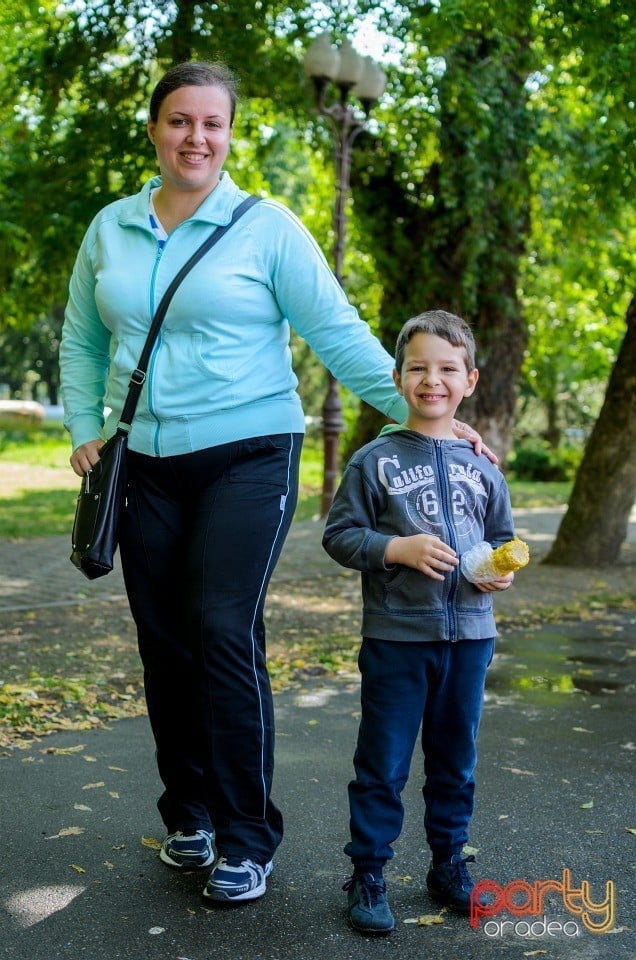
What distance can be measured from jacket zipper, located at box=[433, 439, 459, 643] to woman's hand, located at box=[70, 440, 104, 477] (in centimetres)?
99

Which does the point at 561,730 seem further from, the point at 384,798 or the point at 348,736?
the point at 384,798

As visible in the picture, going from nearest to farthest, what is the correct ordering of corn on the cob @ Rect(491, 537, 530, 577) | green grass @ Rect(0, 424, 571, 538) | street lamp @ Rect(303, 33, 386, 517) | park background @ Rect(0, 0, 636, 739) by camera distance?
corn on the cob @ Rect(491, 537, 530, 577) → park background @ Rect(0, 0, 636, 739) → street lamp @ Rect(303, 33, 386, 517) → green grass @ Rect(0, 424, 571, 538)

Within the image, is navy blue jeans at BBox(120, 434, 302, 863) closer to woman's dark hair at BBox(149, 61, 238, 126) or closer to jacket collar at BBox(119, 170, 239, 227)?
jacket collar at BBox(119, 170, 239, 227)

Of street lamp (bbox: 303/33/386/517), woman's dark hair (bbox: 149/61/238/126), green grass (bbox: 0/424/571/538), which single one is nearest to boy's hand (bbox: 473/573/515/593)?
woman's dark hair (bbox: 149/61/238/126)

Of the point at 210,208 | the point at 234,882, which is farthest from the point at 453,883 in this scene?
the point at 210,208

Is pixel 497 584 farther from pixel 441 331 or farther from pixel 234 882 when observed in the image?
pixel 234 882

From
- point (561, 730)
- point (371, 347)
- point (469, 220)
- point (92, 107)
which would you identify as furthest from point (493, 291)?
point (371, 347)

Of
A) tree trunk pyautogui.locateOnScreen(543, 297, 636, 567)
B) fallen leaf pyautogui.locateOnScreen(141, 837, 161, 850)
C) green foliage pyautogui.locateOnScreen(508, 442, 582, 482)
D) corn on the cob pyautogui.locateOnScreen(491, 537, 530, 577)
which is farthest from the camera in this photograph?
green foliage pyautogui.locateOnScreen(508, 442, 582, 482)

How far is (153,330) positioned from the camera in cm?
334

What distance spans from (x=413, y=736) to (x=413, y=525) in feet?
1.88

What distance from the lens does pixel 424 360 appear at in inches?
131

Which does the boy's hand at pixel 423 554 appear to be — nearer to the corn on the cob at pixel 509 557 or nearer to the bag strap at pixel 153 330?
the corn on the cob at pixel 509 557

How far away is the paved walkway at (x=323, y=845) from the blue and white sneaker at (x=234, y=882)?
0.04 m

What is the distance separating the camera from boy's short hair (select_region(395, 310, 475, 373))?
11.0ft
